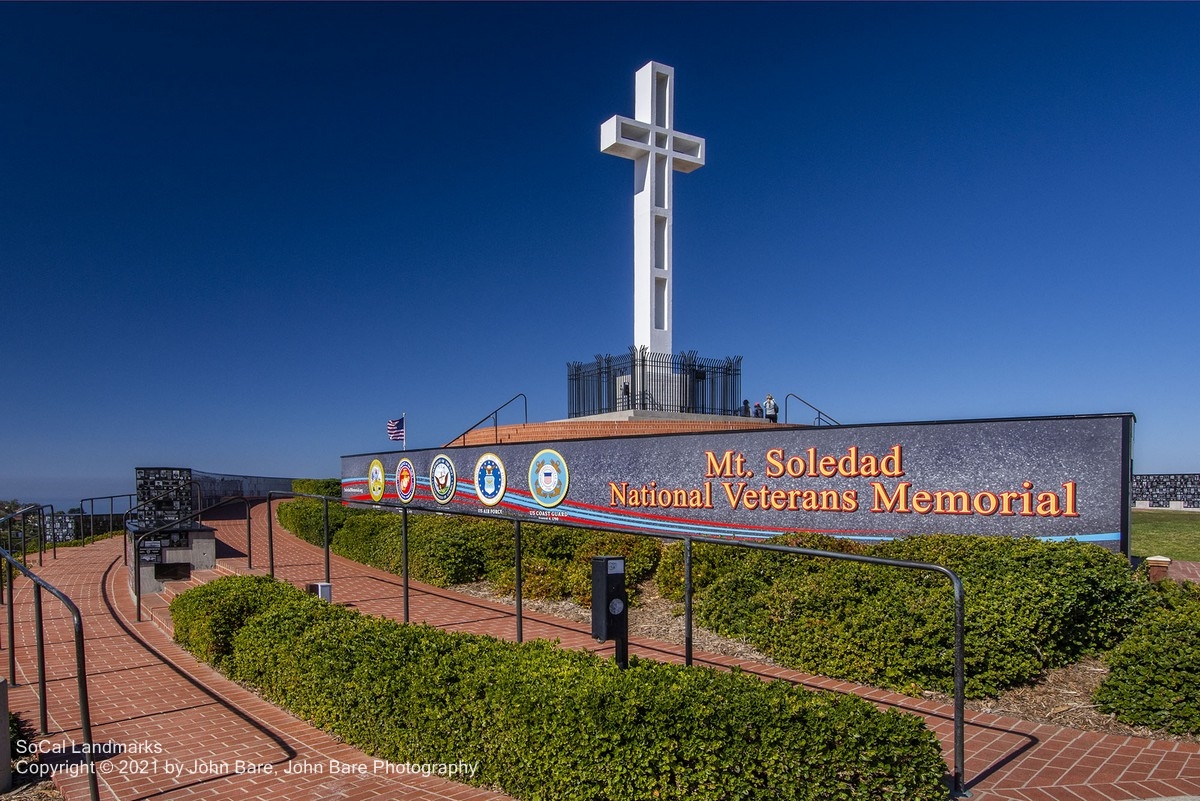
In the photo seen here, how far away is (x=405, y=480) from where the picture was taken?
57.9 ft

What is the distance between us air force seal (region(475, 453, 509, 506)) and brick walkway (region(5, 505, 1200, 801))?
4.56m

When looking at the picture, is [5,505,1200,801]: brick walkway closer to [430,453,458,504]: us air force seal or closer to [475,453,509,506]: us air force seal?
[475,453,509,506]: us air force seal

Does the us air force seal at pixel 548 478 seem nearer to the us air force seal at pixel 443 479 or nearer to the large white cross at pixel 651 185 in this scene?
the us air force seal at pixel 443 479

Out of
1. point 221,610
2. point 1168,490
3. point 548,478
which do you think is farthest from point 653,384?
point 1168,490

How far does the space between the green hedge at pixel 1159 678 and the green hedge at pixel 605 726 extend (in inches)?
87.9

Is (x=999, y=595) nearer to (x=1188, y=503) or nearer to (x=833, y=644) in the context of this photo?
(x=833, y=644)

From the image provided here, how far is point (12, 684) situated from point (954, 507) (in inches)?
374

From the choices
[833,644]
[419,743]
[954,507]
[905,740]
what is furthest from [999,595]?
[419,743]

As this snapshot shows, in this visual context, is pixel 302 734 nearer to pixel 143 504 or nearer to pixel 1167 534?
pixel 143 504

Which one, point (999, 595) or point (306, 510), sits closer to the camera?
point (999, 595)

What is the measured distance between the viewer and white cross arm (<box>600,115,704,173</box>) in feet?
57.3

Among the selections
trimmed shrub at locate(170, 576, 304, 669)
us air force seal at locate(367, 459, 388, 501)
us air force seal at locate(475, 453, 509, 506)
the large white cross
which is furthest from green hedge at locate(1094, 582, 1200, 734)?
us air force seal at locate(367, 459, 388, 501)

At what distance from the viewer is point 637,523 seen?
11672 millimetres

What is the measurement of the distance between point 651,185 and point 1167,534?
14.2m
